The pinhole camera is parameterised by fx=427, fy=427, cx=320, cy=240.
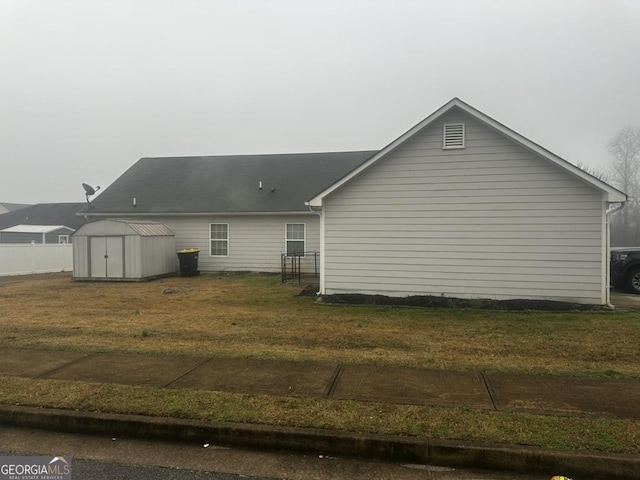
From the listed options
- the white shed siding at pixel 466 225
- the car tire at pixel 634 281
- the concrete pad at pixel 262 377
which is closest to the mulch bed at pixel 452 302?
the white shed siding at pixel 466 225

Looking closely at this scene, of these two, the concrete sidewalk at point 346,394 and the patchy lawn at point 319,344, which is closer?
the concrete sidewalk at point 346,394

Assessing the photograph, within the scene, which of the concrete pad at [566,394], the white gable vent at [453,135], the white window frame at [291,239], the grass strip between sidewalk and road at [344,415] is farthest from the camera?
the white window frame at [291,239]

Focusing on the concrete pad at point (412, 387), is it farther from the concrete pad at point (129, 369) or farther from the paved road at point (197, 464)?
the concrete pad at point (129, 369)

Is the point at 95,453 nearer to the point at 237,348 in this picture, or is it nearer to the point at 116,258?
the point at 237,348

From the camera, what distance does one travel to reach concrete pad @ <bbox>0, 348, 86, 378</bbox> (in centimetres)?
562

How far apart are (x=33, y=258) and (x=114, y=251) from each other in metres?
7.67

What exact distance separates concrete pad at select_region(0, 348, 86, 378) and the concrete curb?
134 centimetres

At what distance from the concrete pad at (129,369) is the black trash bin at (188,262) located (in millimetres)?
11594

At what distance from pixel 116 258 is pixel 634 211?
166 ft

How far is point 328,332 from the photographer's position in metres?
7.90

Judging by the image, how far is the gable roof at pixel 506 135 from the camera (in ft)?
32.5

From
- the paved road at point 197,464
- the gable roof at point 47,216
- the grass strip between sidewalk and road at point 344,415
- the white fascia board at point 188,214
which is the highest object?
the gable roof at point 47,216

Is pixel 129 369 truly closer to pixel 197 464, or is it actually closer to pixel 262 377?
pixel 262 377

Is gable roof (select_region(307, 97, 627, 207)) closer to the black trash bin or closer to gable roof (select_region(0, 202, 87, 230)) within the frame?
the black trash bin
